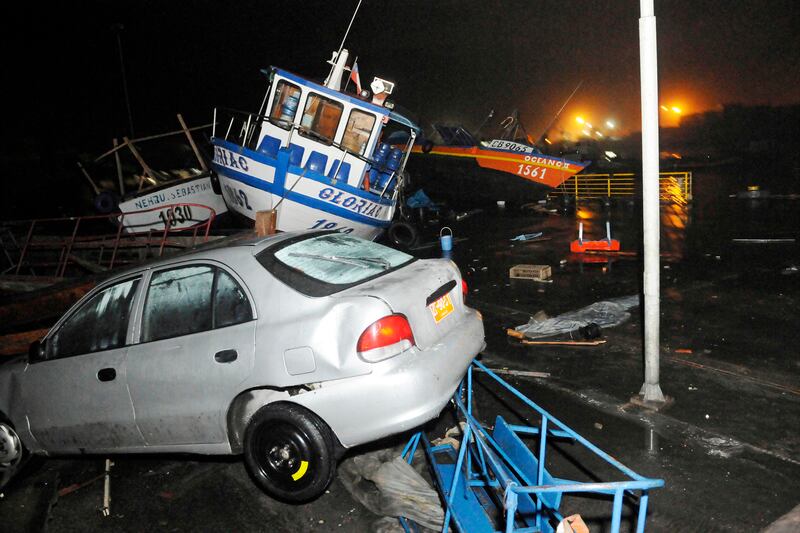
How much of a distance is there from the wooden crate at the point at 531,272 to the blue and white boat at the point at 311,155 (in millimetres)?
3962

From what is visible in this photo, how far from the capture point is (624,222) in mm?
15148

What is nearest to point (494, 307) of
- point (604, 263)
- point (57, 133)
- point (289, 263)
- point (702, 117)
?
point (604, 263)

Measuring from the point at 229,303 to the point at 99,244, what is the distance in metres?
8.02

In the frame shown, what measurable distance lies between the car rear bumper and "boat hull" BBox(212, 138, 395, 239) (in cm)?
882

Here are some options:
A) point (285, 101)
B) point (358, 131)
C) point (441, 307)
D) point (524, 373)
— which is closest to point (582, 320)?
point (524, 373)

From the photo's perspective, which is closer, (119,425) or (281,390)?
(281,390)

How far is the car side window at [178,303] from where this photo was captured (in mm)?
3943

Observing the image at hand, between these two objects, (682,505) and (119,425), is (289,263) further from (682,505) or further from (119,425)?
(682,505)

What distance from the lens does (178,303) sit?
4.05 meters

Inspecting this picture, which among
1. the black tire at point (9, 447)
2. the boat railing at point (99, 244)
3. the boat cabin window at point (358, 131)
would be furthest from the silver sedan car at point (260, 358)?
the boat cabin window at point (358, 131)

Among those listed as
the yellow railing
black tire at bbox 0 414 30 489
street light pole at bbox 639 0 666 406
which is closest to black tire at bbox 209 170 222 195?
black tire at bbox 0 414 30 489

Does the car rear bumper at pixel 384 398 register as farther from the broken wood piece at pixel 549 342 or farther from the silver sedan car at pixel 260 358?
the broken wood piece at pixel 549 342

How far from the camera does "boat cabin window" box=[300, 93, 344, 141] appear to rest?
12.4 metres

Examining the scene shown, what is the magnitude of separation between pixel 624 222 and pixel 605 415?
11.6 m
